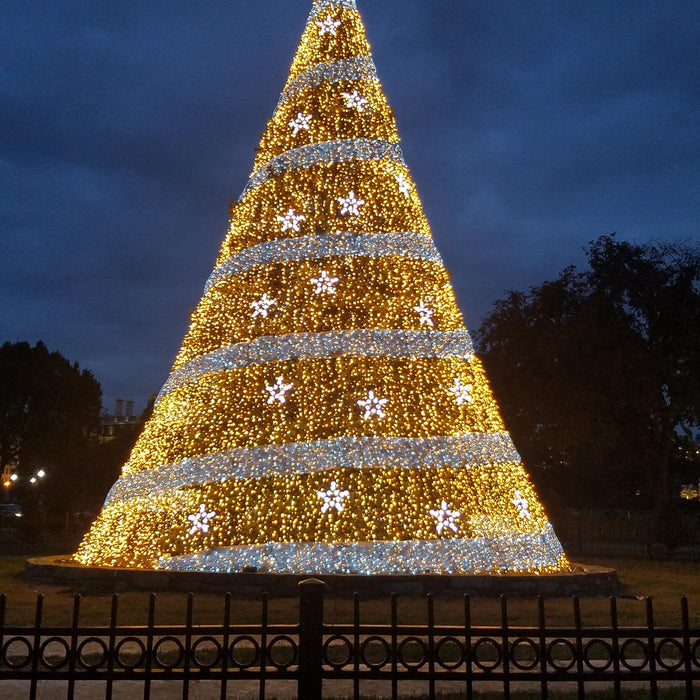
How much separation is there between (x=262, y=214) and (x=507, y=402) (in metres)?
18.4

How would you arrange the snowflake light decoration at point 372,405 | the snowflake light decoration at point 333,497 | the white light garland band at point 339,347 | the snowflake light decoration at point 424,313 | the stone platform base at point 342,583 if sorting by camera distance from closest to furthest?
the stone platform base at point 342,583 → the snowflake light decoration at point 333,497 → the snowflake light decoration at point 372,405 → the white light garland band at point 339,347 → the snowflake light decoration at point 424,313

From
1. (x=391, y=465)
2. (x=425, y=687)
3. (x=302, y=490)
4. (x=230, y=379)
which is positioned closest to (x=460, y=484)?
(x=391, y=465)

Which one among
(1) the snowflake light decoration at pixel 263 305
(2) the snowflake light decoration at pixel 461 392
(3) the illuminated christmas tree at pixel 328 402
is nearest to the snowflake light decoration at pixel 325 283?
(3) the illuminated christmas tree at pixel 328 402

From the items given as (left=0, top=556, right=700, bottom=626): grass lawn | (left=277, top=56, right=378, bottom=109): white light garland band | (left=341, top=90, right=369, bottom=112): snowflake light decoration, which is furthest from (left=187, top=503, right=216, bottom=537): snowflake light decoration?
(left=277, top=56, right=378, bottom=109): white light garland band

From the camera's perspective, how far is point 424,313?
12.5m

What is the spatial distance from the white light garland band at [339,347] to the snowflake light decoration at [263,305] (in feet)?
1.61

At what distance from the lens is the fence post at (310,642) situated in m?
4.61

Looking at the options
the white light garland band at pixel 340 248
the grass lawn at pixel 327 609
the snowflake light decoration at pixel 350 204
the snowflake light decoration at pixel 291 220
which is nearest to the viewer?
the grass lawn at pixel 327 609

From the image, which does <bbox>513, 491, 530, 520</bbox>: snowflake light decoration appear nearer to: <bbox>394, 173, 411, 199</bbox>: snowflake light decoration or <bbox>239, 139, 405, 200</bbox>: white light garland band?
<bbox>394, 173, 411, 199</bbox>: snowflake light decoration

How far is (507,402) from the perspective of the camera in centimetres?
2955

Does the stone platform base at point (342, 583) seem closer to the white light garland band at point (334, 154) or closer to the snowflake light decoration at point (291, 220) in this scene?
the snowflake light decoration at point (291, 220)

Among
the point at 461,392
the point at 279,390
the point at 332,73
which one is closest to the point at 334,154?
the point at 332,73

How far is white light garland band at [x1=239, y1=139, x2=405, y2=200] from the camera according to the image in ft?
43.4

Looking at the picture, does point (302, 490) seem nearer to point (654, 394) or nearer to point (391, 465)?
point (391, 465)
